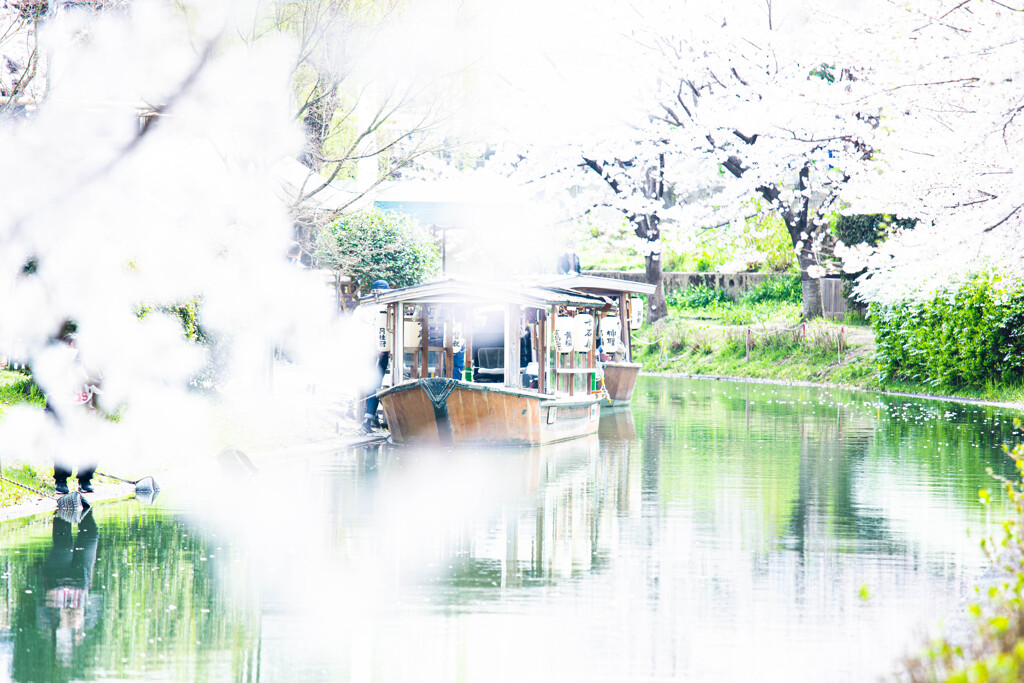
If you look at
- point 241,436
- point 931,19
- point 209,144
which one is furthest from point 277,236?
point 931,19

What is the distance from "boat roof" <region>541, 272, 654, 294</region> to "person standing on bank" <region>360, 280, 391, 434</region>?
6745 mm

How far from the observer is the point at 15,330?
18953 mm

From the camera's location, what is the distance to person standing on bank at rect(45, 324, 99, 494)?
13.9m

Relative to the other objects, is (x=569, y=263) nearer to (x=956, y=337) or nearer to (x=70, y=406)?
(x=956, y=337)

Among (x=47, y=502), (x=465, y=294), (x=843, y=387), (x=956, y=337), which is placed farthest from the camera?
(x=843, y=387)

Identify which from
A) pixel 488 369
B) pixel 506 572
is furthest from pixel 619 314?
pixel 506 572

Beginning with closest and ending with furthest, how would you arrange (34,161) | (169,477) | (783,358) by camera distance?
1. (34,161)
2. (169,477)
3. (783,358)

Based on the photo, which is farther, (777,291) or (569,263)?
(777,291)

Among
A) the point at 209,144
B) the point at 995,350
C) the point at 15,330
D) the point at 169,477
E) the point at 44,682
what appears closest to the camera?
the point at 44,682

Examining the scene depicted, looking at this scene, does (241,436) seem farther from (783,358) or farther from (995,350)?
(783,358)

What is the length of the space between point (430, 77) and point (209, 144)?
4.24m

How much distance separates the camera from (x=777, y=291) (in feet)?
166

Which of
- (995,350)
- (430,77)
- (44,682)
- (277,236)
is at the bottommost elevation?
(44,682)

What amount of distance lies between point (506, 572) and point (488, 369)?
14.6 m
